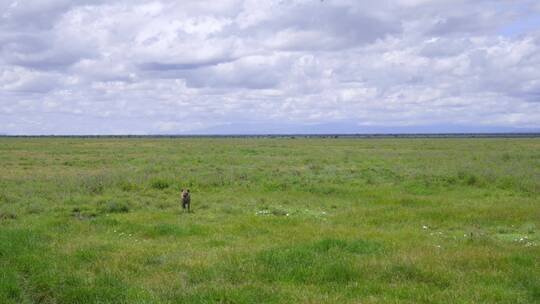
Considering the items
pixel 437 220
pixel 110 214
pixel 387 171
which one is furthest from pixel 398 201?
pixel 387 171

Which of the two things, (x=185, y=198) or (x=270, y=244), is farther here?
(x=185, y=198)

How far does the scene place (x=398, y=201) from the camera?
20766mm

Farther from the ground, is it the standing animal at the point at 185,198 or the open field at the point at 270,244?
the standing animal at the point at 185,198

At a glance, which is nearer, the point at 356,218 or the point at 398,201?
the point at 356,218

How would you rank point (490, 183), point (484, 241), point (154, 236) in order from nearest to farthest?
point (484, 241) < point (154, 236) < point (490, 183)

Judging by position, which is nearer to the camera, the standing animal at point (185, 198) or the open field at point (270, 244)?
the open field at point (270, 244)

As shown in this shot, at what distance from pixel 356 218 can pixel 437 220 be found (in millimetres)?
2357

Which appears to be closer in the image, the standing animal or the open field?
the open field

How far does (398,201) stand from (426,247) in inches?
364

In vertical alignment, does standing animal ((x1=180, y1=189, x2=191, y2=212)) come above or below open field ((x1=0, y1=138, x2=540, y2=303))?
above

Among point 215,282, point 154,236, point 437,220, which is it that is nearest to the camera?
point 215,282

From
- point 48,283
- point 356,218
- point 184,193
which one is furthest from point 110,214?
point 48,283

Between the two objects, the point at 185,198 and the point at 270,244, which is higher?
the point at 185,198

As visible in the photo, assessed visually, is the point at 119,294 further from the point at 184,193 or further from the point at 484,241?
the point at 184,193
